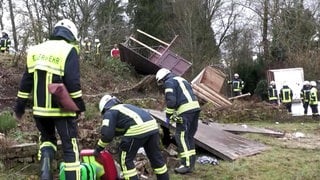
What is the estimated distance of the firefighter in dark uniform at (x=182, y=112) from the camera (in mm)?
7457

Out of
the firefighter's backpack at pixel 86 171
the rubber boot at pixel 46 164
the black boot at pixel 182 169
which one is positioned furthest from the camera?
the black boot at pixel 182 169

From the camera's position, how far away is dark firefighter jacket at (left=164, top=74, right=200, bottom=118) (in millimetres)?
7480

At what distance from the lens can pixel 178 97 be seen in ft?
25.0

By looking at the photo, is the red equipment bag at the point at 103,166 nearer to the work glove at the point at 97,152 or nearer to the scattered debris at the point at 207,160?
the work glove at the point at 97,152

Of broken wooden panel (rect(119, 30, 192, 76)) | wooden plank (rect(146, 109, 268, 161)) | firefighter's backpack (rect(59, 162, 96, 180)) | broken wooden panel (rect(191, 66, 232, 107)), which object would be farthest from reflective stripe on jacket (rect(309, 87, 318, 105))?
firefighter's backpack (rect(59, 162, 96, 180))

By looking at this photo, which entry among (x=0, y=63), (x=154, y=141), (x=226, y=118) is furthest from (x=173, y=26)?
(x=154, y=141)

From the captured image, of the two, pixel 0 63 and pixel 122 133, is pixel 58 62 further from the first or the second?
pixel 0 63

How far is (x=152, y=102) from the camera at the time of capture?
14.9 metres

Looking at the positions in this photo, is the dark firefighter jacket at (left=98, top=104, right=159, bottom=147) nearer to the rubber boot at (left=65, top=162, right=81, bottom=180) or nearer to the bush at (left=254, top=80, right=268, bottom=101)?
the rubber boot at (left=65, top=162, right=81, bottom=180)

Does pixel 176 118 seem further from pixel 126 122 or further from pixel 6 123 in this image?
pixel 6 123

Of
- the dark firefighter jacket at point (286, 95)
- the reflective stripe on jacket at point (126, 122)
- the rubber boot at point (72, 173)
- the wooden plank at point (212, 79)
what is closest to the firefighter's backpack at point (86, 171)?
the rubber boot at point (72, 173)

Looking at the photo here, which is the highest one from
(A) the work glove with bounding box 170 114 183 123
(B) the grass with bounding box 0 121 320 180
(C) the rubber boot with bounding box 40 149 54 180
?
(A) the work glove with bounding box 170 114 183 123

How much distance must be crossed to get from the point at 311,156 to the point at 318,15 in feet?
98.4

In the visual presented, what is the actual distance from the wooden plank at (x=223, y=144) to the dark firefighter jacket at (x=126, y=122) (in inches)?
93.8
